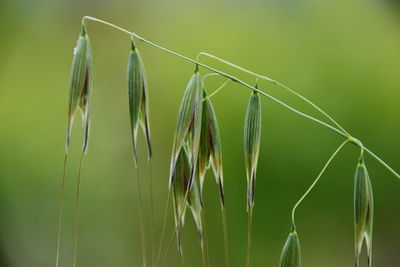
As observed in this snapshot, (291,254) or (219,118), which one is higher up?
(219,118)

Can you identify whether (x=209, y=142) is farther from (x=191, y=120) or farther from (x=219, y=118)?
(x=219, y=118)

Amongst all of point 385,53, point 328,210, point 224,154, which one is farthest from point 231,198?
point 385,53

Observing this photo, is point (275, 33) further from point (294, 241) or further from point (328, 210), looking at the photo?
point (294, 241)

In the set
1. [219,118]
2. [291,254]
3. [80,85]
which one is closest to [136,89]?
[80,85]

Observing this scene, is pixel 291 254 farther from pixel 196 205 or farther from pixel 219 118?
pixel 219 118

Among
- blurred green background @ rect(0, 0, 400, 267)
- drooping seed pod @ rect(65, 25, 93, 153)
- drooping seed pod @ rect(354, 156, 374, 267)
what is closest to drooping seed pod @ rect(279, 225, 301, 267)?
drooping seed pod @ rect(354, 156, 374, 267)

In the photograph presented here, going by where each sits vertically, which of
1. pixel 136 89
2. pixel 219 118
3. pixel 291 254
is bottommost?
pixel 291 254

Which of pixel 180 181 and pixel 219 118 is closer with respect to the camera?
pixel 180 181

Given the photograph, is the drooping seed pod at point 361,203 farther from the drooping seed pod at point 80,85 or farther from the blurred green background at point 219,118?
the blurred green background at point 219,118
